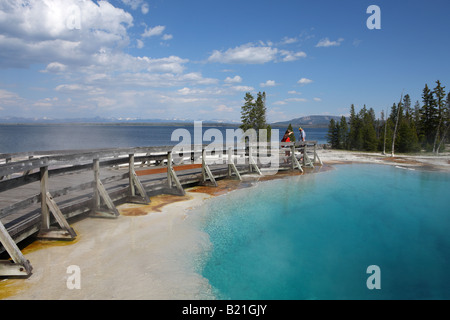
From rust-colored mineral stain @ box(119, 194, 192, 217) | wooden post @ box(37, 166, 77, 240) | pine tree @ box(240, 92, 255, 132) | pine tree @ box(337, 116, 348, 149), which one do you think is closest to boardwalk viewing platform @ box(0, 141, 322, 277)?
wooden post @ box(37, 166, 77, 240)

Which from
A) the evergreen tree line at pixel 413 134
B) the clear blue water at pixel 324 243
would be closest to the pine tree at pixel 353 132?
the evergreen tree line at pixel 413 134

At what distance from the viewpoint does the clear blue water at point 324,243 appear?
5434 mm

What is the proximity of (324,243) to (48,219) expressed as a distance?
6780 millimetres

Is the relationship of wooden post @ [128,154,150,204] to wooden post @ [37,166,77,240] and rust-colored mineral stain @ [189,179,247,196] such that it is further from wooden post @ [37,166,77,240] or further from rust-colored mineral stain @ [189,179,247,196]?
wooden post @ [37,166,77,240]

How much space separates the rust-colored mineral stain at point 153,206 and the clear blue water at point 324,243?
1.32 metres

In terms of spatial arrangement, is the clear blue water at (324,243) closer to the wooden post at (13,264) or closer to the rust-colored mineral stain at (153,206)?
the rust-colored mineral stain at (153,206)

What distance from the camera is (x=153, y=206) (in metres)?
9.77

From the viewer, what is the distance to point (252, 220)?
9.09 metres

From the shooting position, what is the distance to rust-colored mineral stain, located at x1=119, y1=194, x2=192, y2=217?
8.97 m

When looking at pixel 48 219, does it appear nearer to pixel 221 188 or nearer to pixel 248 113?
pixel 221 188

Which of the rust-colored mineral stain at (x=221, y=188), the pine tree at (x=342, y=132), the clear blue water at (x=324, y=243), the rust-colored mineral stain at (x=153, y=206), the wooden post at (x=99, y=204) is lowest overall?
the clear blue water at (x=324, y=243)
